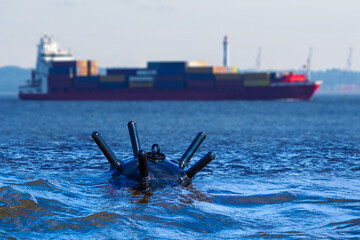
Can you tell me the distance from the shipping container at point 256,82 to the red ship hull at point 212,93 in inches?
30.7

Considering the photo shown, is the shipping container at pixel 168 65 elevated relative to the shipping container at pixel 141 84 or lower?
elevated

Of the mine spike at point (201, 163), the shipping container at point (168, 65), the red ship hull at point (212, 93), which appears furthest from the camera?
the shipping container at point (168, 65)

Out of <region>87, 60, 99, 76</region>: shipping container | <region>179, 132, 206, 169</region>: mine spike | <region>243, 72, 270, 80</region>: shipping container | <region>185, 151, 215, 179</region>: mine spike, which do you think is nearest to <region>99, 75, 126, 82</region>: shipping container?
<region>87, 60, 99, 76</region>: shipping container

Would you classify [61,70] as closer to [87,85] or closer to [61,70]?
[61,70]

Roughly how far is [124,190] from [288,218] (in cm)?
431

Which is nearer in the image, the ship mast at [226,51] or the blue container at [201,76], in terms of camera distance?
the blue container at [201,76]

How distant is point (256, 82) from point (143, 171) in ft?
402

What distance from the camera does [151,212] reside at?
12.4 meters

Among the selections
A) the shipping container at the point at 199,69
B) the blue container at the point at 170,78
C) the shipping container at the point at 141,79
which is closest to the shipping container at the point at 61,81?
the shipping container at the point at 141,79

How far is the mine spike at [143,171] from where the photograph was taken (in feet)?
41.0

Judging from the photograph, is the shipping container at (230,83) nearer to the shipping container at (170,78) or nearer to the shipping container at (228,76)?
the shipping container at (228,76)

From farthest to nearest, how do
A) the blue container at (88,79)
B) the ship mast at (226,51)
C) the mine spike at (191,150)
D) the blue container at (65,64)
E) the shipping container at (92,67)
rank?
the ship mast at (226,51)
the shipping container at (92,67)
the blue container at (65,64)
the blue container at (88,79)
the mine spike at (191,150)

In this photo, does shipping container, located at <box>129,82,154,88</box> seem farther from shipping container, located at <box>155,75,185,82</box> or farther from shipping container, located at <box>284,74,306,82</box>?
shipping container, located at <box>284,74,306,82</box>

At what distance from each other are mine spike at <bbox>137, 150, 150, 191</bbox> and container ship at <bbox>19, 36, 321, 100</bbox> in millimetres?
120432
